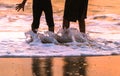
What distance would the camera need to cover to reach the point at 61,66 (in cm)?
662

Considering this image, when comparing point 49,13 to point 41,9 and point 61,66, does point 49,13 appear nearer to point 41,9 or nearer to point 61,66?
point 41,9

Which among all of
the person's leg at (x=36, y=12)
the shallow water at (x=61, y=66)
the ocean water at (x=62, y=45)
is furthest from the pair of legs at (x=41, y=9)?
the shallow water at (x=61, y=66)

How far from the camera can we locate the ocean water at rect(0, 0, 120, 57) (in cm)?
776

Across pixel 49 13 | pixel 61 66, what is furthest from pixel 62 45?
pixel 61 66

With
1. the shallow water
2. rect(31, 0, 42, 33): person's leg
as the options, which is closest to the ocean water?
rect(31, 0, 42, 33): person's leg

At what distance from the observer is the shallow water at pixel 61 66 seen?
6.18m

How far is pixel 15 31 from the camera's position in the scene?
10.6 metres

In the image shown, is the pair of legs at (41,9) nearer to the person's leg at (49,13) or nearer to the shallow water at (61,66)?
the person's leg at (49,13)

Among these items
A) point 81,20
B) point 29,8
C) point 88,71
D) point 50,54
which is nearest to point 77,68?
point 88,71

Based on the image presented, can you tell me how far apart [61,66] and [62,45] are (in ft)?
6.17

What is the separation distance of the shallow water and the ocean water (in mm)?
426

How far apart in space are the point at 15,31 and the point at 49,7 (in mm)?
1803

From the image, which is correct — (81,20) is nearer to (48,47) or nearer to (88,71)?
(48,47)

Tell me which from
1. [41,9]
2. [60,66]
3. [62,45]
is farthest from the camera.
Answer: [41,9]
